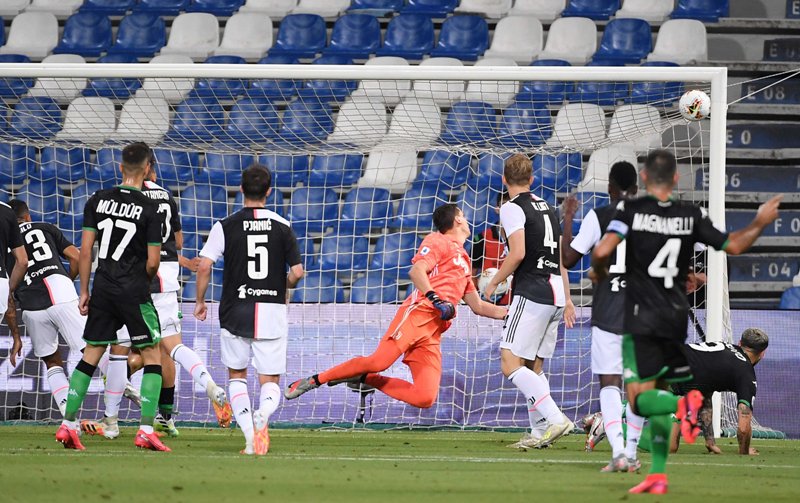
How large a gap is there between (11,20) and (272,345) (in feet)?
37.3

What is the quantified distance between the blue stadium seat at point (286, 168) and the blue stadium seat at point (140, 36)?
321 cm

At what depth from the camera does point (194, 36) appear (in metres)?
15.8

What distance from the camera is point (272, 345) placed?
776cm

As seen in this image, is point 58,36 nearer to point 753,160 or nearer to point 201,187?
point 201,187

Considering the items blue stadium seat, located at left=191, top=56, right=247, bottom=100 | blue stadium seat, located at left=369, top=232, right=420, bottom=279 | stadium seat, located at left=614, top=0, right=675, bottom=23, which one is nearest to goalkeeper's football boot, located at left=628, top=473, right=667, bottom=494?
blue stadium seat, located at left=369, top=232, right=420, bottom=279

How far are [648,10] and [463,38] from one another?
105 inches

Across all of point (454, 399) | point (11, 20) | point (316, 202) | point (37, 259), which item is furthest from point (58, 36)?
point (454, 399)

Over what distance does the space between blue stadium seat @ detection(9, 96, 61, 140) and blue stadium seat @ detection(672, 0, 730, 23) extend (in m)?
8.40

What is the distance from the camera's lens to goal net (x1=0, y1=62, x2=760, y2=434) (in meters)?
11.3

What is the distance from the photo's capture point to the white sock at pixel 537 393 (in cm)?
836

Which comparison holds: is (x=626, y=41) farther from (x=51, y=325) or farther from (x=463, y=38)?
(x=51, y=325)

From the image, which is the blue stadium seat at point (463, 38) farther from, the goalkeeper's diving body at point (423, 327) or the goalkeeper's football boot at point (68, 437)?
the goalkeeper's football boot at point (68, 437)

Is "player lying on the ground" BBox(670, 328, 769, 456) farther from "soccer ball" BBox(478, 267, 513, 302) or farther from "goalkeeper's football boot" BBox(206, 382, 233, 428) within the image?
"goalkeeper's football boot" BBox(206, 382, 233, 428)

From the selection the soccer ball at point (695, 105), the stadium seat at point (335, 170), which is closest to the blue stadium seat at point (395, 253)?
the stadium seat at point (335, 170)
